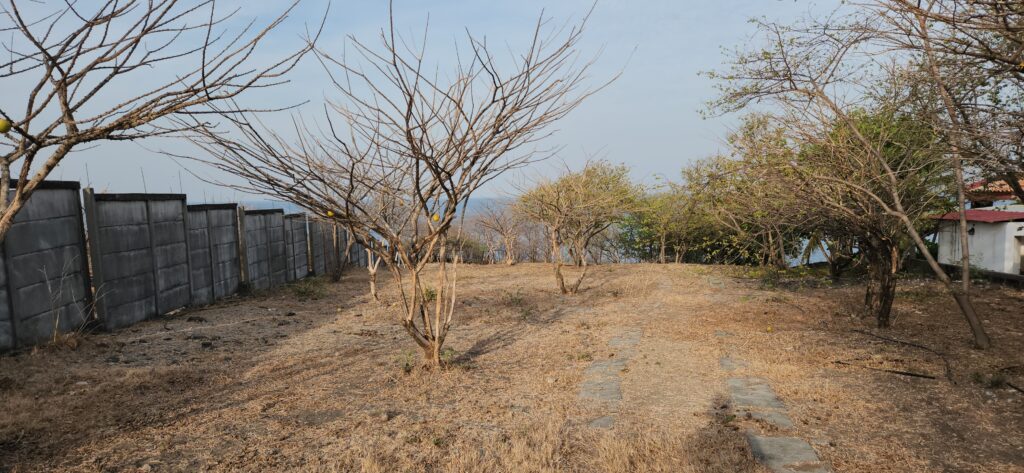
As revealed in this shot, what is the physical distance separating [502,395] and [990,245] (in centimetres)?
1314

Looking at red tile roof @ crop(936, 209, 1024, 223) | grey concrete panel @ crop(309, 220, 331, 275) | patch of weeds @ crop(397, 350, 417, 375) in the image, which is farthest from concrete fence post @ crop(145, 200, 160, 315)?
red tile roof @ crop(936, 209, 1024, 223)

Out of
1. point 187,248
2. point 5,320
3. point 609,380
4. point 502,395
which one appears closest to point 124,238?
point 187,248

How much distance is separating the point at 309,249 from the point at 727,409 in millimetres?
12508

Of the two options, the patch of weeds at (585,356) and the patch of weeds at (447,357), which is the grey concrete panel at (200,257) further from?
the patch of weeds at (585,356)

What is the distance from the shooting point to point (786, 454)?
11.4 ft

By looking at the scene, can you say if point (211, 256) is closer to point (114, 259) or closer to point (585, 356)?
point (114, 259)

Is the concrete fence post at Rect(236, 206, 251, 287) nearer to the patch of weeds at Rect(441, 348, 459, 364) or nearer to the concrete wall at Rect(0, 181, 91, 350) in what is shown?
the concrete wall at Rect(0, 181, 91, 350)

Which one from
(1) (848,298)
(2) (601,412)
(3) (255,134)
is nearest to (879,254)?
(1) (848,298)

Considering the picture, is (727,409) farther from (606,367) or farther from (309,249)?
(309,249)

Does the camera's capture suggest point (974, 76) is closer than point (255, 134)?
No

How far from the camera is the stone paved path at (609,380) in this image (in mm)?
4312

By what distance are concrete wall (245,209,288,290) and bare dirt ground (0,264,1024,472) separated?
307cm

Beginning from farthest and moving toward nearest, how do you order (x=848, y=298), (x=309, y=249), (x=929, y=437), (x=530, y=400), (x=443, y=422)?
(x=309, y=249) < (x=848, y=298) < (x=530, y=400) < (x=443, y=422) < (x=929, y=437)

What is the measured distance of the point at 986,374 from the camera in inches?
201
